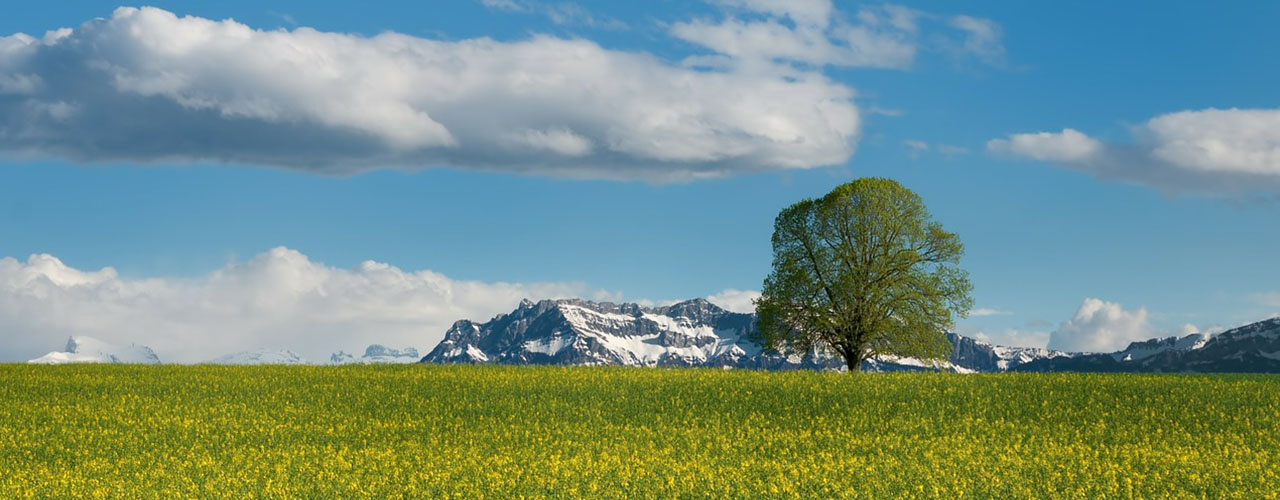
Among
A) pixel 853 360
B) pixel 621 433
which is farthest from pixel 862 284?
pixel 621 433

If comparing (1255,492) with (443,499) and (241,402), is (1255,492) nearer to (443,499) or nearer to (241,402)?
(443,499)

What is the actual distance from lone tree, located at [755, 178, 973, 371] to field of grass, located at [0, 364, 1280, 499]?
443 inches

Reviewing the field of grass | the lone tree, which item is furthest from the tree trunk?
the field of grass

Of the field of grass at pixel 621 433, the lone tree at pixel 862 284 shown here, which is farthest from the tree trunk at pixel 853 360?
the field of grass at pixel 621 433

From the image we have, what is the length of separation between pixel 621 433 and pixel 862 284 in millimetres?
25275

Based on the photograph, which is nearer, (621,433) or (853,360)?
(621,433)

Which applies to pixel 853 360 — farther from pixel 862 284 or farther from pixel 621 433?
pixel 621 433

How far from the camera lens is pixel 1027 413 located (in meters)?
33.6

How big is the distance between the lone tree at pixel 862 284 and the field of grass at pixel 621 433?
11256mm

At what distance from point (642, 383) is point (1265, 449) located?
18568 millimetres

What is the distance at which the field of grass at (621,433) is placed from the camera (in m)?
21.7

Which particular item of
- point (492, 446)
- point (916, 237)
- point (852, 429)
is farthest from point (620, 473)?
point (916, 237)

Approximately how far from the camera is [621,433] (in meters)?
29.1

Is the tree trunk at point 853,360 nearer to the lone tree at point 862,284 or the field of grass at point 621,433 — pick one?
the lone tree at point 862,284
